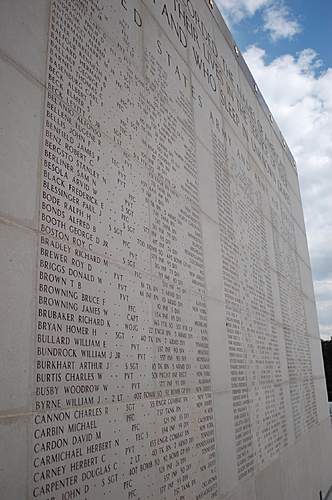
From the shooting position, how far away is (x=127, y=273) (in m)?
2.85

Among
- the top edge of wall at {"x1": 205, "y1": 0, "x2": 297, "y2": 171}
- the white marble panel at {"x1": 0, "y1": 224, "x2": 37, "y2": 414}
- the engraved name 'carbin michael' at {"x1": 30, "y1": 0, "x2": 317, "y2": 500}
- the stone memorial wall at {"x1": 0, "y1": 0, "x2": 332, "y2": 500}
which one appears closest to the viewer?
the white marble panel at {"x1": 0, "y1": 224, "x2": 37, "y2": 414}

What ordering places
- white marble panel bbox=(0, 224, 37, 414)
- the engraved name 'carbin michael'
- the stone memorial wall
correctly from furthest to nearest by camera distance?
1. the engraved name 'carbin michael'
2. the stone memorial wall
3. white marble panel bbox=(0, 224, 37, 414)

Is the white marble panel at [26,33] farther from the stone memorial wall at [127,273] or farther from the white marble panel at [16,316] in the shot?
the white marble panel at [16,316]

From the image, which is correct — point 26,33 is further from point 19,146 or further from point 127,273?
point 127,273

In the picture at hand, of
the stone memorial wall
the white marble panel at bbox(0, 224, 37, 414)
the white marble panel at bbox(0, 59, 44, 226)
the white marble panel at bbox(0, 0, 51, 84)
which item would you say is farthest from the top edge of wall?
the white marble panel at bbox(0, 224, 37, 414)

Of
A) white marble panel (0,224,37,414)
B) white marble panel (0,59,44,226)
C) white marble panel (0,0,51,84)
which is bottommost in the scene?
white marble panel (0,224,37,414)

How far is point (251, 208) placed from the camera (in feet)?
20.8

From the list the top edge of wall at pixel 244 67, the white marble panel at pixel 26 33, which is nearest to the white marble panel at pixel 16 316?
the white marble panel at pixel 26 33

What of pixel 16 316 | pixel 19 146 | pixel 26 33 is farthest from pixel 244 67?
pixel 16 316

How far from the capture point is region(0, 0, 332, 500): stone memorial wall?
2.04 m

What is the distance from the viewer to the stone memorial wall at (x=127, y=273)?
2043mm

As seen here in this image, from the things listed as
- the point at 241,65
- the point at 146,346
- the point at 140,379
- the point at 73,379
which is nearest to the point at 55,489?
the point at 73,379

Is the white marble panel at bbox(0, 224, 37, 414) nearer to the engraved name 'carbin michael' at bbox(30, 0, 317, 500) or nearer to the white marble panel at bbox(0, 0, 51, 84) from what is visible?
the engraved name 'carbin michael' at bbox(30, 0, 317, 500)

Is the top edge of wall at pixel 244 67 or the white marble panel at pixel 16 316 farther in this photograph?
the top edge of wall at pixel 244 67
